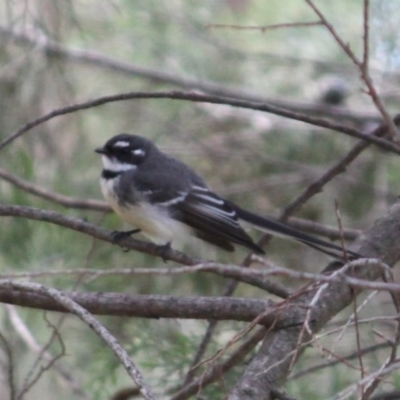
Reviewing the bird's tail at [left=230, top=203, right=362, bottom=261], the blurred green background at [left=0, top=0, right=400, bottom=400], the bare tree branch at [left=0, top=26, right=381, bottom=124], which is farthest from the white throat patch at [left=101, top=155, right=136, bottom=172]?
the bare tree branch at [left=0, top=26, right=381, bottom=124]

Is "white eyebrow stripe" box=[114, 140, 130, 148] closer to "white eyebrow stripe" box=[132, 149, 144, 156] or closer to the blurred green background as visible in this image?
"white eyebrow stripe" box=[132, 149, 144, 156]

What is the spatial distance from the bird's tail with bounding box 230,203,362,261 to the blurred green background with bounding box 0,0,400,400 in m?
0.51

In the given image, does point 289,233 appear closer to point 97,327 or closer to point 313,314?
point 313,314

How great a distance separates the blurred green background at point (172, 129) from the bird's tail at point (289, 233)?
0.51m

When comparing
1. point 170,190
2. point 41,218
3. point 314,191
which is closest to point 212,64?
point 170,190

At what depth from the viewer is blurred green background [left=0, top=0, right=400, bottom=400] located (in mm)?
4117

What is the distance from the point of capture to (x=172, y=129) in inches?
216

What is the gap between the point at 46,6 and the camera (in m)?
4.65

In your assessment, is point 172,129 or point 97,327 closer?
point 97,327

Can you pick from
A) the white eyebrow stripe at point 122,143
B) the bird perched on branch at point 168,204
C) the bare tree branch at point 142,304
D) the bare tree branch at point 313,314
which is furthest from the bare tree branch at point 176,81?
the bare tree branch at point 142,304

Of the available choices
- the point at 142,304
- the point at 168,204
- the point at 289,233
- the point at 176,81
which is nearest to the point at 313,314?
the point at 142,304

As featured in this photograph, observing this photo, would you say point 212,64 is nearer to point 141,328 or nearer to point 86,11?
point 86,11

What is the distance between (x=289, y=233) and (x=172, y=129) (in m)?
2.53

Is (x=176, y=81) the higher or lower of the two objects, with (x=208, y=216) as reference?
higher
